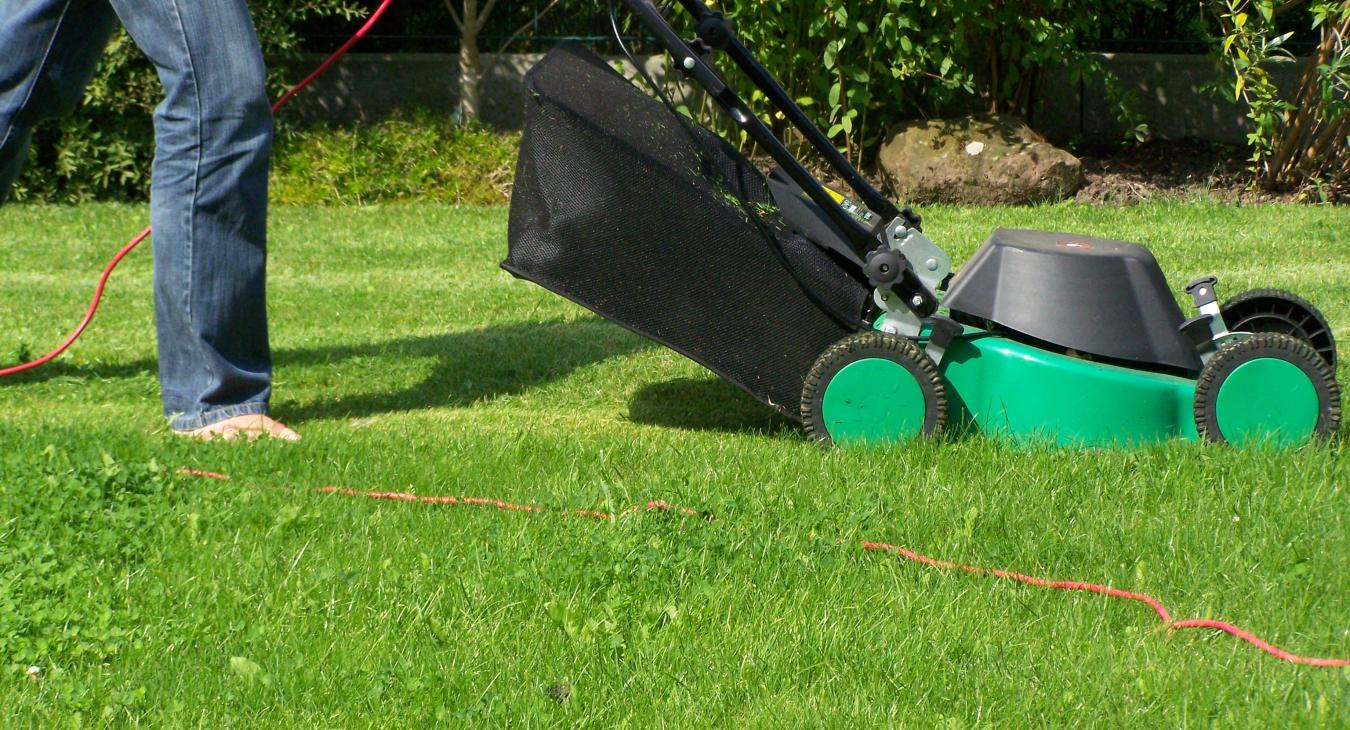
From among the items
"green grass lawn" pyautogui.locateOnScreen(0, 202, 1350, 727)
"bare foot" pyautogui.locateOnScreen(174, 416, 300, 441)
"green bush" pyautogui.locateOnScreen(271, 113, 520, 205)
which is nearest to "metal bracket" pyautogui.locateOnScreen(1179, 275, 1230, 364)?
"green grass lawn" pyautogui.locateOnScreen(0, 202, 1350, 727)

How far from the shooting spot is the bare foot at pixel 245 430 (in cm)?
362

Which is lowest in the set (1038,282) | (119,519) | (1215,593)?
(119,519)

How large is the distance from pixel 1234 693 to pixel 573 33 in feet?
31.0

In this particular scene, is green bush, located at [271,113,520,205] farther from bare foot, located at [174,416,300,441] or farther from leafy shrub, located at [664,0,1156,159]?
bare foot, located at [174,416,300,441]

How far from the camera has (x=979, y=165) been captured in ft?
26.2

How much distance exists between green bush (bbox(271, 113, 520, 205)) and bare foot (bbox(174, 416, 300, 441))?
18.0 feet

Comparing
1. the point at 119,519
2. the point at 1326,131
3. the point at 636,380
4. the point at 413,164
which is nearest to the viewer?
the point at 119,519

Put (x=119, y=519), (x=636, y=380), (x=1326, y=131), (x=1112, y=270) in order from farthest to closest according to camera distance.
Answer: (x=1326, y=131), (x=636, y=380), (x=1112, y=270), (x=119, y=519)

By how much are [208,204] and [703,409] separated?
56.8 inches

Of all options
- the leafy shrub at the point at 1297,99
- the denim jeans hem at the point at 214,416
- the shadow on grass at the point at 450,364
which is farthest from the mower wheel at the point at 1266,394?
the leafy shrub at the point at 1297,99

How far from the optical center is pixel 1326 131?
778cm

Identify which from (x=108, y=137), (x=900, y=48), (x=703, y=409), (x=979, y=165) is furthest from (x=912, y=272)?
(x=108, y=137)

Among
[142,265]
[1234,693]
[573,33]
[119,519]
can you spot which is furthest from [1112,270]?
[573,33]

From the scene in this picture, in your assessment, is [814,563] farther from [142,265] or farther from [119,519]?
[142,265]
